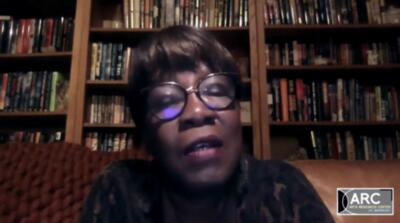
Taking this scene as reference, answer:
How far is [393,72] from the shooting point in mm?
1771

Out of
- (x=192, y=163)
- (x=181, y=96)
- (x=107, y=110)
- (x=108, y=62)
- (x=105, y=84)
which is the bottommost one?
(x=192, y=163)

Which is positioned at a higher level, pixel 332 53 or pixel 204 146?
pixel 332 53

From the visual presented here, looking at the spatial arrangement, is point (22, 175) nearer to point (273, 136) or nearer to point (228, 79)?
point (228, 79)

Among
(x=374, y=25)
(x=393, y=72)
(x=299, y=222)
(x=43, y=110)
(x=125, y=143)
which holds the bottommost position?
(x=299, y=222)

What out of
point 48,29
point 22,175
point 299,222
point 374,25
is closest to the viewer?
point 299,222

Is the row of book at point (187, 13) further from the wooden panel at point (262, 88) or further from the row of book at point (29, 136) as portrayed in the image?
the row of book at point (29, 136)

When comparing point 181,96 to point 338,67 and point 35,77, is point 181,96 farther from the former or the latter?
point 35,77

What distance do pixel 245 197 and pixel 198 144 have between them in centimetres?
15

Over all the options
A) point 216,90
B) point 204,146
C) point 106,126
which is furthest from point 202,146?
point 106,126

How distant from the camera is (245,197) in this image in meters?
0.62

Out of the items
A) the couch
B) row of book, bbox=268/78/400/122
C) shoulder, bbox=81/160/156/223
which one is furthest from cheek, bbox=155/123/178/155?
row of book, bbox=268/78/400/122

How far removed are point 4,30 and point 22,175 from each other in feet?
4.49

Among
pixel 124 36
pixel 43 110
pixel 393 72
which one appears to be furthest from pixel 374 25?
pixel 43 110

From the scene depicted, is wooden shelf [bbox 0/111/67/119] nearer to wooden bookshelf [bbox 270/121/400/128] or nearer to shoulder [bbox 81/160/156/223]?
wooden bookshelf [bbox 270/121/400/128]
